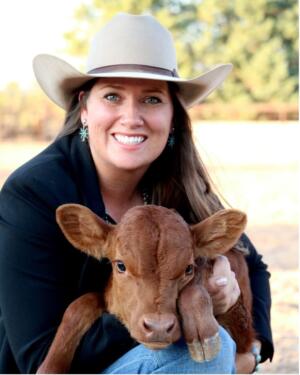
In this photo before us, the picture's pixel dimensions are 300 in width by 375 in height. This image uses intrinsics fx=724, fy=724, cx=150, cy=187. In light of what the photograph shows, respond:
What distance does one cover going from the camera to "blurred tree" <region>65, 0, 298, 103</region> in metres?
40.6

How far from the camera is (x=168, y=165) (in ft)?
13.1

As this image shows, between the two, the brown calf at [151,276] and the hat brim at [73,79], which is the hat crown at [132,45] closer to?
the hat brim at [73,79]

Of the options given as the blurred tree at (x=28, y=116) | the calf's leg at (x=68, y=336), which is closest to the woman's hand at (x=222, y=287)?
the calf's leg at (x=68, y=336)

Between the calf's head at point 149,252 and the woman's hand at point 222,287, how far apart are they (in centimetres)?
18

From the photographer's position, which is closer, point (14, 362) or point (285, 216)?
point (14, 362)

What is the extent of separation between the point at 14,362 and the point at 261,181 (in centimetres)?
1518

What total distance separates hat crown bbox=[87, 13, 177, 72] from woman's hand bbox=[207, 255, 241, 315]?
1085 millimetres

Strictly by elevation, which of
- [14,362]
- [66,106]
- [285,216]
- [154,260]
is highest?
[66,106]

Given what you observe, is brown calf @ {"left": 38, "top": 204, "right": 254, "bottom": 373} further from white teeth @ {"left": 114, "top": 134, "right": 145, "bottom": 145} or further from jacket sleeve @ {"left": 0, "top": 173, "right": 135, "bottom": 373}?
white teeth @ {"left": 114, "top": 134, "right": 145, "bottom": 145}

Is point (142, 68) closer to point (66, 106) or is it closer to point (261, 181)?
point (66, 106)

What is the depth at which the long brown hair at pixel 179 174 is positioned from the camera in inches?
149

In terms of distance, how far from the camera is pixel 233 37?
41688 mm

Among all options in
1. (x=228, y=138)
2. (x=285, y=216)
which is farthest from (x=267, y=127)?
(x=285, y=216)

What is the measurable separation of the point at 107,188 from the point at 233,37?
39.2 m
